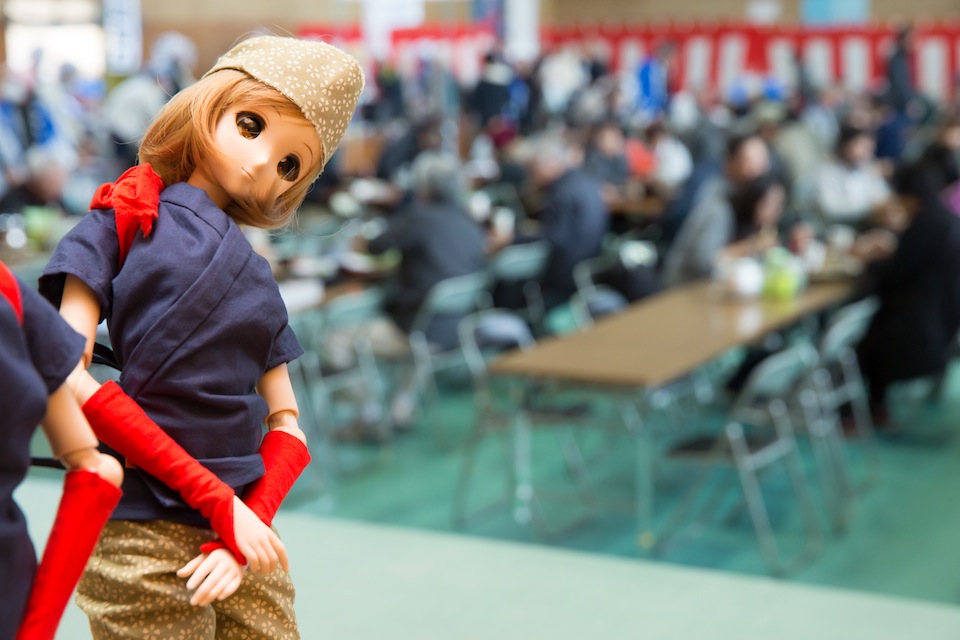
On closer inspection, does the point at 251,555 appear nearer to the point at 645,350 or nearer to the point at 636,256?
the point at 645,350

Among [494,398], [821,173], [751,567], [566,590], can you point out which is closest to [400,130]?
[821,173]

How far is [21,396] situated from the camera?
106 centimetres

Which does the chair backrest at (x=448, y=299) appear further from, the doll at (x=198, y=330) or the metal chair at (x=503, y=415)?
the doll at (x=198, y=330)

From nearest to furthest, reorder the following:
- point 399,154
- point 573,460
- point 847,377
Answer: point 573,460 → point 847,377 → point 399,154

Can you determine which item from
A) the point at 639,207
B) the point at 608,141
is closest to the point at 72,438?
the point at 639,207

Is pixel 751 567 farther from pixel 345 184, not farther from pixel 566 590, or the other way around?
pixel 345 184

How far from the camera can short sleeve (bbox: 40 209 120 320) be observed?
4.02 ft

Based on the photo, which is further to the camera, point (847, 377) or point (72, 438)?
point (847, 377)

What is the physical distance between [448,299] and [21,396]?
3.80 m

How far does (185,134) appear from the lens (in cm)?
131

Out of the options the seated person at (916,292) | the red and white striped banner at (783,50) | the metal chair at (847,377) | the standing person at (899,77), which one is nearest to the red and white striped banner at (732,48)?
the red and white striped banner at (783,50)

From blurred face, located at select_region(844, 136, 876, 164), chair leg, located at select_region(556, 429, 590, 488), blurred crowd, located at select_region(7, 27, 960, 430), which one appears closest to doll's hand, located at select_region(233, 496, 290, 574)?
blurred crowd, located at select_region(7, 27, 960, 430)

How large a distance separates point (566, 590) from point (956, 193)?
371cm

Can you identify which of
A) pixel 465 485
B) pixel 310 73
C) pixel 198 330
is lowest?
pixel 465 485
